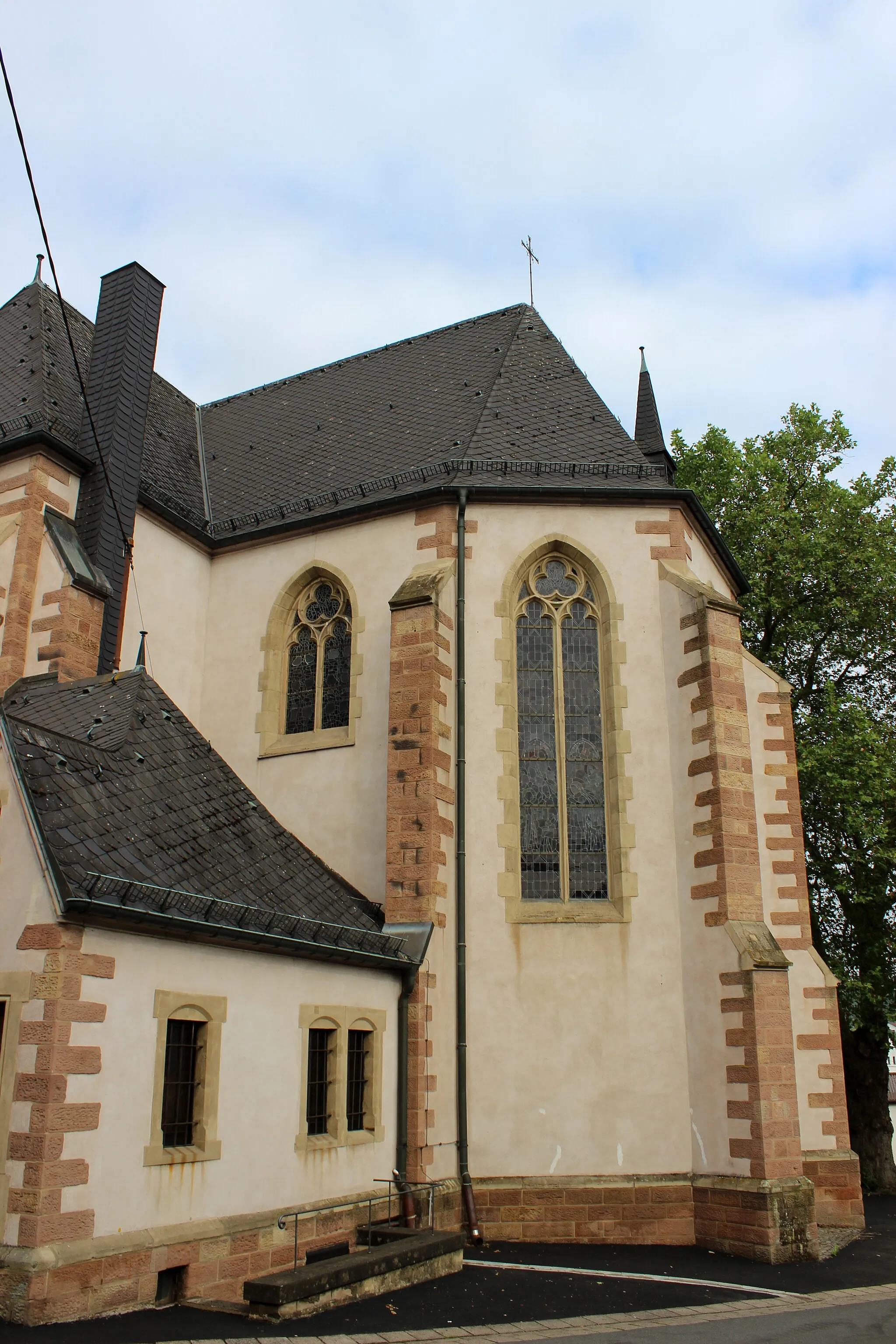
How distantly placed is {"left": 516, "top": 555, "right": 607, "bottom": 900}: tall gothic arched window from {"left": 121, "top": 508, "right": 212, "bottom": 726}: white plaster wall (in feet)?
14.7

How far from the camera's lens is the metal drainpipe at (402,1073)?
1093 cm

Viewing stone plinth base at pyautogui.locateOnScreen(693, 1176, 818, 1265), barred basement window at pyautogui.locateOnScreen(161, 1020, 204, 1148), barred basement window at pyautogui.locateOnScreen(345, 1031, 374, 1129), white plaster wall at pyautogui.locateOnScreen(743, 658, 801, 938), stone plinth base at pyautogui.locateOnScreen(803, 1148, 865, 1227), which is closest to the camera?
barred basement window at pyautogui.locateOnScreen(161, 1020, 204, 1148)

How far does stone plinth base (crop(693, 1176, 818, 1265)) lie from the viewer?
10.6 meters

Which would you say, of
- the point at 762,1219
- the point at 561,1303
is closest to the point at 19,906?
the point at 561,1303

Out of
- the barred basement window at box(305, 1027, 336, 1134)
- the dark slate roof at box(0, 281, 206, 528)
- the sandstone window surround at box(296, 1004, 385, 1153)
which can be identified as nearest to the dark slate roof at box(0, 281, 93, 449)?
the dark slate roof at box(0, 281, 206, 528)

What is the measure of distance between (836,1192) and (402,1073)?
20.4 ft

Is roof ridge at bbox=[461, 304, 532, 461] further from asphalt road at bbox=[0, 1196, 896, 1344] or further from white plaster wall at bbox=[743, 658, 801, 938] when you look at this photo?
asphalt road at bbox=[0, 1196, 896, 1344]

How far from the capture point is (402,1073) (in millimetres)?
11164

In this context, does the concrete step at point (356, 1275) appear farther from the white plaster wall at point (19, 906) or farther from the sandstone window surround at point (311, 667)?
the sandstone window surround at point (311, 667)

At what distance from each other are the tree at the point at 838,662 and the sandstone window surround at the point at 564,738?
6345mm

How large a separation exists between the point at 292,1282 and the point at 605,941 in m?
5.70

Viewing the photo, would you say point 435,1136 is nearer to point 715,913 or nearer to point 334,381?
point 715,913

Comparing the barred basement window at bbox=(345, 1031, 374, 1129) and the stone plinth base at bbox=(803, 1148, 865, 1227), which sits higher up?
the barred basement window at bbox=(345, 1031, 374, 1129)

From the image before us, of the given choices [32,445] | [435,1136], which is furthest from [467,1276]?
[32,445]
